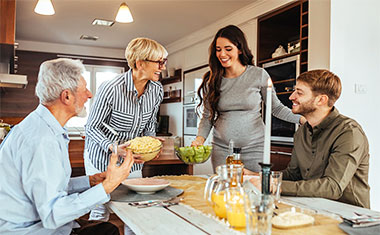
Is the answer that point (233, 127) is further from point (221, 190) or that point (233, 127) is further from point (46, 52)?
point (46, 52)

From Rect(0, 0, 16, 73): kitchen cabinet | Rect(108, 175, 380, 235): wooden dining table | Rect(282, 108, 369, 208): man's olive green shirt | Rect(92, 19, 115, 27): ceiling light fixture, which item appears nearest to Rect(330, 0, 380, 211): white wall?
Rect(282, 108, 369, 208): man's olive green shirt

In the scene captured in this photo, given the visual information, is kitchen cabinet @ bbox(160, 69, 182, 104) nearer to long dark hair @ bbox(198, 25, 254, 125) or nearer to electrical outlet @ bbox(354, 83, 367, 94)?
electrical outlet @ bbox(354, 83, 367, 94)

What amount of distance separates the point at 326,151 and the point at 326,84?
35cm

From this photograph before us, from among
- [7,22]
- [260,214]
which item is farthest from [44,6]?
[260,214]

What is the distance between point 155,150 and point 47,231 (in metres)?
0.53

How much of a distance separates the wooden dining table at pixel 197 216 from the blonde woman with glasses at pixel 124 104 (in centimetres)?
74

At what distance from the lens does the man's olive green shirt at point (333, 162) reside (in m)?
1.42

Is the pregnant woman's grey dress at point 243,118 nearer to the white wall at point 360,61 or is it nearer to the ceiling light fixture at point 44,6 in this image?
the white wall at point 360,61

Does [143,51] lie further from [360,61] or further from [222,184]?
[360,61]

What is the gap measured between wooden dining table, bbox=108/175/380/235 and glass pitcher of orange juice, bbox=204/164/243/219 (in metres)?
0.04

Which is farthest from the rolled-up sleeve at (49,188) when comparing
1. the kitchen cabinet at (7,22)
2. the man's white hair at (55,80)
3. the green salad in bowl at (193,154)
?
the kitchen cabinet at (7,22)

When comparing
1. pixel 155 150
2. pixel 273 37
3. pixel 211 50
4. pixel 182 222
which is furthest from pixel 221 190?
pixel 273 37

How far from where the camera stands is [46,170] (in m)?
1.11

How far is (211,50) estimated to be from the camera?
7.74ft
